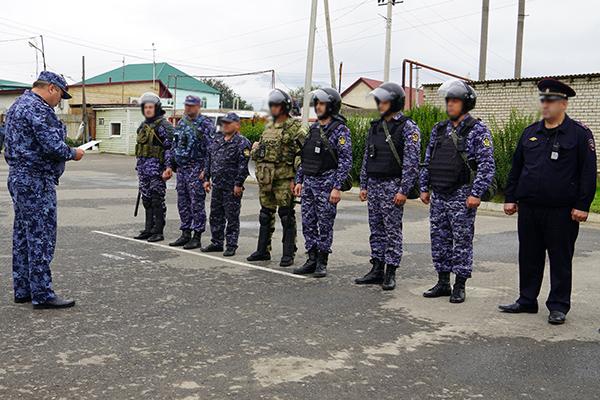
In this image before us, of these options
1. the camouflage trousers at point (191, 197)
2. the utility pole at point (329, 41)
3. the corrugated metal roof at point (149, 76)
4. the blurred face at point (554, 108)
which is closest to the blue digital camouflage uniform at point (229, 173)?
the camouflage trousers at point (191, 197)

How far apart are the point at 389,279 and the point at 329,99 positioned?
1.98 m

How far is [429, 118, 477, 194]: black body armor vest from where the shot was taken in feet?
19.3

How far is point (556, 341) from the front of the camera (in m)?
4.90

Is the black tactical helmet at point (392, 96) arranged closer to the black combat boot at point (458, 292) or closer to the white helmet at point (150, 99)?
the black combat boot at point (458, 292)

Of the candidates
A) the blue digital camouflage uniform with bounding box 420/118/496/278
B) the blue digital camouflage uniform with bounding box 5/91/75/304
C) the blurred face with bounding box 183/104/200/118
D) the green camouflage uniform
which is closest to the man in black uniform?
the blue digital camouflage uniform with bounding box 420/118/496/278

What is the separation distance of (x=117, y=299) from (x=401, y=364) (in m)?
2.82

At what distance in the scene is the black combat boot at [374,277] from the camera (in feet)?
22.2

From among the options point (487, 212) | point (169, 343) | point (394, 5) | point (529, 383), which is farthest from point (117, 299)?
point (394, 5)

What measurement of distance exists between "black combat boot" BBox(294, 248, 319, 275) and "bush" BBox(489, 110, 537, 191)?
9.50 metres

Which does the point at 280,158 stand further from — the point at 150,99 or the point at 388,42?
the point at 388,42

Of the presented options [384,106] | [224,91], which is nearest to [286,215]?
[384,106]

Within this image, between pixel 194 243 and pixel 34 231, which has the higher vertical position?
pixel 34 231

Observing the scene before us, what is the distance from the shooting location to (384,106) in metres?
6.45

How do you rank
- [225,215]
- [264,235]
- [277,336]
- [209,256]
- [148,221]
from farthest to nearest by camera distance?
[148,221] < [225,215] < [209,256] < [264,235] < [277,336]
